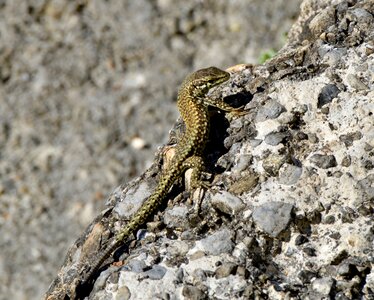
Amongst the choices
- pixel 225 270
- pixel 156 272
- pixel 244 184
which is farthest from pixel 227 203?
pixel 156 272

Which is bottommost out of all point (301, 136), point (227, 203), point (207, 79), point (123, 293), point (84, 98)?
point (123, 293)

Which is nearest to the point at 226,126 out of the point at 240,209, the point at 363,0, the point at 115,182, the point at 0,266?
the point at 240,209

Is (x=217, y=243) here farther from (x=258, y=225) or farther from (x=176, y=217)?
(x=176, y=217)

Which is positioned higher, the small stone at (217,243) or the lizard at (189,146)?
the lizard at (189,146)

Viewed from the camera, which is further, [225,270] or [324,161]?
[324,161]

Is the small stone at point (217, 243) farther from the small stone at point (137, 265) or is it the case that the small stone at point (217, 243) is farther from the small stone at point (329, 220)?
the small stone at point (329, 220)

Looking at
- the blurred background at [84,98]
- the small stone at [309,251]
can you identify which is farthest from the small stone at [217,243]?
the blurred background at [84,98]
